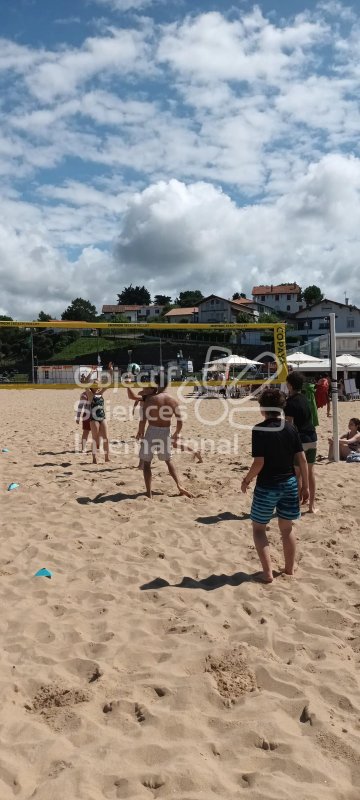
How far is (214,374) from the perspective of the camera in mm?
30953

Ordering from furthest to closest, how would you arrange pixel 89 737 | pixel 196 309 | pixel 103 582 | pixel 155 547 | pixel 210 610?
pixel 196 309, pixel 155 547, pixel 103 582, pixel 210 610, pixel 89 737

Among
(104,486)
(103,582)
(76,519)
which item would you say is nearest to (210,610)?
(103,582)

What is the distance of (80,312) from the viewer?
96.4 meters

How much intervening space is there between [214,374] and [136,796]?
29.1m

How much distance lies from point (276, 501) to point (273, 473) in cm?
20

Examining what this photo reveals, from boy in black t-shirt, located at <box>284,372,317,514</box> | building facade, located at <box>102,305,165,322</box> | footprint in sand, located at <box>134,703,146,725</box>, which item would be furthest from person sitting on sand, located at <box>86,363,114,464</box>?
building facade, located at <box>102,305,165,322</box>

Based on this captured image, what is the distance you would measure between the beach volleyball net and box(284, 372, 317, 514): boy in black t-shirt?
6.53 feet

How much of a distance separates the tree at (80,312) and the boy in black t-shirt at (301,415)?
89123mm

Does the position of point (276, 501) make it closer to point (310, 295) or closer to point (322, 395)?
point (322, 395)

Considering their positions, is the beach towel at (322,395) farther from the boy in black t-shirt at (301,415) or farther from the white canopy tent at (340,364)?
the white canopy tent at (340,364)

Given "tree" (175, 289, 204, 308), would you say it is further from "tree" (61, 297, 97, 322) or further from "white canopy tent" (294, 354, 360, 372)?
"white canopy tent" (294, 354, 360, 372)

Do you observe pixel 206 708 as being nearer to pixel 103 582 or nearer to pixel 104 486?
pixel 103 582

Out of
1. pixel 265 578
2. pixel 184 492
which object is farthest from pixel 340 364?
pixel 265 578

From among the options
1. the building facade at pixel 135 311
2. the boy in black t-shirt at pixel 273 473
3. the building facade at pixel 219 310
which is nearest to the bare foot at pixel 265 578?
the boy in black t-shirt at pixel 273 473
